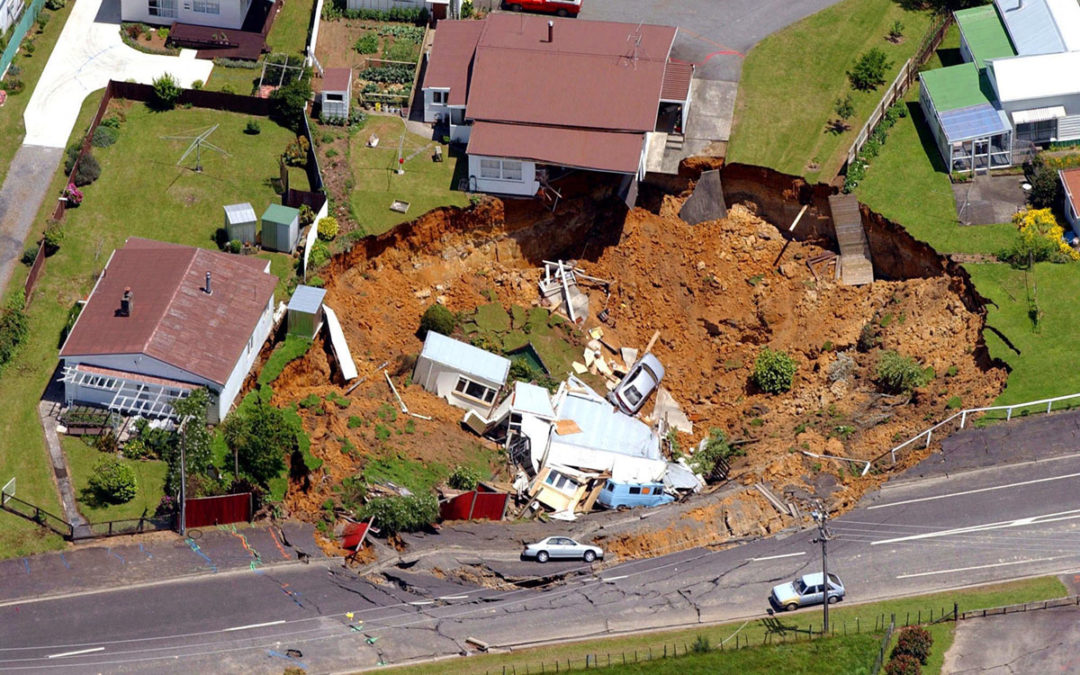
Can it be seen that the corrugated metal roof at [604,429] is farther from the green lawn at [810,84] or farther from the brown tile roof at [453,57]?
the brown tile roof at [453,57]

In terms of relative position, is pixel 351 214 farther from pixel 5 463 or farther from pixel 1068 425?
pixel 1068 425

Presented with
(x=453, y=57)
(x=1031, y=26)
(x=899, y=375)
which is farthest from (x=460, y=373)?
(x=1031, y=26)

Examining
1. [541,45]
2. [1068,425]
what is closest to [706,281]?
[541,45]

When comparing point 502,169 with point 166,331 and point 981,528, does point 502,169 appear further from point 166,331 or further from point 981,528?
point 981,528

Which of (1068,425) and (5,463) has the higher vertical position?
(1068,425)

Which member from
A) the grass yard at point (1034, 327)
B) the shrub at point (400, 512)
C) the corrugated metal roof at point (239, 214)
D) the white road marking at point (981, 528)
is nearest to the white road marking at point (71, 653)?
the shrub at point (400, 512)

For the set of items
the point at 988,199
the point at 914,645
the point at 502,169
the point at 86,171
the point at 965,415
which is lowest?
the point at 914,645
